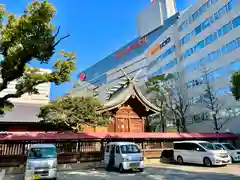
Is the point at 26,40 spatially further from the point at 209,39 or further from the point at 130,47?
the point at 130,47

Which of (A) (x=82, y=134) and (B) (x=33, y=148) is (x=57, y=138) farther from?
(B) (x=33, y=148)

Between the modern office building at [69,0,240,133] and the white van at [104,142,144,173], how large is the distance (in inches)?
522

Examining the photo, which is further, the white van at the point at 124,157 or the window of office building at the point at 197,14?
the window of office building at the point at 197,14

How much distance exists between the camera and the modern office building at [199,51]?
103ft

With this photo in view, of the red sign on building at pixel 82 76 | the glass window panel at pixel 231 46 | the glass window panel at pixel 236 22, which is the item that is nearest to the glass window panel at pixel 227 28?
the glass window panel at pixel 236 22

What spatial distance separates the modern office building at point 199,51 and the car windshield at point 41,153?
15415mm

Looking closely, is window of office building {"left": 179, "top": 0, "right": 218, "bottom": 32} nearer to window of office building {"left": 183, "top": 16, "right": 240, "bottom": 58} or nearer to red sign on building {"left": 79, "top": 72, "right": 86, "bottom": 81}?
window of office building {"left": 183, "top": 16, "right": 240, "bottom": 58}

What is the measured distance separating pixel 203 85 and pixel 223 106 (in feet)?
16.4

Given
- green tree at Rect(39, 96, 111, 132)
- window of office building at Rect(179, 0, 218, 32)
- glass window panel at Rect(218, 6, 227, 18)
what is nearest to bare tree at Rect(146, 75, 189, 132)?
window of office building at Rect(179, 0, 218, 32)

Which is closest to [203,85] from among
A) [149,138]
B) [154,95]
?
[154,95]

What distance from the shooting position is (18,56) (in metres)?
10.5

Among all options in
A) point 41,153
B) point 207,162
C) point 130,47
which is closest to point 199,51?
point 207,162

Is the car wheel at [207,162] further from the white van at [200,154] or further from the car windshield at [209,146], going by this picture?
the car windshield at [209,146]

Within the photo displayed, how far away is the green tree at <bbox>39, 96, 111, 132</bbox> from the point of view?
1900 cm
